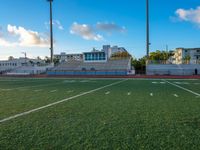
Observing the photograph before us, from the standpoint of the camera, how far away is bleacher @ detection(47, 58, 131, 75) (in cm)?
4053

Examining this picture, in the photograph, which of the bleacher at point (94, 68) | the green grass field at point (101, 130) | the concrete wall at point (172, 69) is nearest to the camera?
the green grass field at point (101, 130)

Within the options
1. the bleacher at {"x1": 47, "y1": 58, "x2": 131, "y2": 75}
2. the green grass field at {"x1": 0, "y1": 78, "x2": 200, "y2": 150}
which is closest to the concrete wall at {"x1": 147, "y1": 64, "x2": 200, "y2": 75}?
the bleacher at {"x1": 47, "y1": 58, "x2": 131, "y2": 75}

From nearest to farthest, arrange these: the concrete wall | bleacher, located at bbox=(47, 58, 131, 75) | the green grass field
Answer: the green grass field
the concrete wall
bleacher, located at bbox=(47, 58, 131, 75)

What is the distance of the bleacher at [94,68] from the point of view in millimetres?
40531

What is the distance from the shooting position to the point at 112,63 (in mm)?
47438

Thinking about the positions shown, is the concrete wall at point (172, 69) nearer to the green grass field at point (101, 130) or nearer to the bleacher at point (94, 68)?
the bleacher at point (94, 68)

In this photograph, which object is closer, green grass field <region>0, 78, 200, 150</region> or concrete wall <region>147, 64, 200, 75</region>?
green grass field <region>0, 78, 200, 150</region>

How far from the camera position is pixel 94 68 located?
45.3 m

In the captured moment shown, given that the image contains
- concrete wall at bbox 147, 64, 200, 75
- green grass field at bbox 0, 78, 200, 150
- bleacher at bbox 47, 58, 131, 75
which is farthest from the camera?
bleacher at bbox 47, 58, 131, 75

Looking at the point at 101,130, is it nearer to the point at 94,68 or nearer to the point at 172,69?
the point at 172,69

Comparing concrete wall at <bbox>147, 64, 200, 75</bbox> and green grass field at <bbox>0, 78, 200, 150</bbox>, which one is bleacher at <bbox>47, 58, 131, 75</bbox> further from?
green grass field at <bbox>0, 78, 200, 150</bbox>

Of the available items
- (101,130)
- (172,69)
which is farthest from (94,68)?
(101,130)

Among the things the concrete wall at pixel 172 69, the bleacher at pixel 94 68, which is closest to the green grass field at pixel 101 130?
the bleacher at pixel 94 68

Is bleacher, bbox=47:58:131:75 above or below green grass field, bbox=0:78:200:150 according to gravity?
above
